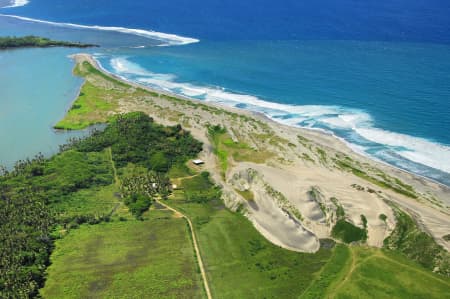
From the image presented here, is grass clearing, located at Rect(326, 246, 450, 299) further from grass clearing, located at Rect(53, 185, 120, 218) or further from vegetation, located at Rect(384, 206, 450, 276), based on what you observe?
grass clearing, located at Rect(53, 185, 120, 218)

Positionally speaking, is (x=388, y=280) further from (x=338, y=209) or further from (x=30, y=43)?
(x=30, y=43)

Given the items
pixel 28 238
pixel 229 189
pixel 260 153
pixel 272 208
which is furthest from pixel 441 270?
pixel 28 238

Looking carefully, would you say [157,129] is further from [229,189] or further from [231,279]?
[231,279]

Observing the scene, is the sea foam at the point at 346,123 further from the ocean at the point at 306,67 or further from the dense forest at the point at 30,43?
the dense forest at the point at 30,43

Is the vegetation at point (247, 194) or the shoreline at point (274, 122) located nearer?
the vegetation at point (247, 194)

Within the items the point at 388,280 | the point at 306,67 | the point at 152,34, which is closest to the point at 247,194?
the point at 388,280

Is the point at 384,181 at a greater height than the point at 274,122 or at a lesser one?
lesser

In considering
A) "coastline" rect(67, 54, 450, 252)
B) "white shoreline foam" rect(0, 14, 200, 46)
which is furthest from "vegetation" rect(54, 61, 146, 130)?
"white shoreline foam" rect(0, 14, 200, 46)

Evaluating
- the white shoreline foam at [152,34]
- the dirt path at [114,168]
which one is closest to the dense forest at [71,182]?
the dirt path at [114,168]
